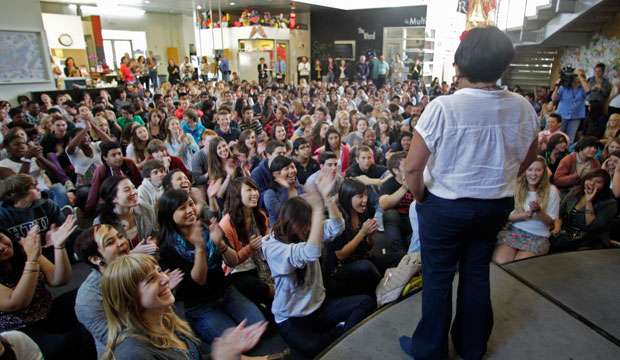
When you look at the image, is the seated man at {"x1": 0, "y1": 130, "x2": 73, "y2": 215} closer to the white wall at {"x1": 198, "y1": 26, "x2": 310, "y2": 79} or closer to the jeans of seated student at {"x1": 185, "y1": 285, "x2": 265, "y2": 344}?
the jeans of seated student at {"x1": 185, "y1": 285, "x2": 265, "y2": 344}

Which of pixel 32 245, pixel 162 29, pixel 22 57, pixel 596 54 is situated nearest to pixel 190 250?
pixel 32 245

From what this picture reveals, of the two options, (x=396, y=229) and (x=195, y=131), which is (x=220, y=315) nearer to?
(x=396, y=229)

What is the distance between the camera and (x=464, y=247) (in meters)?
1.48

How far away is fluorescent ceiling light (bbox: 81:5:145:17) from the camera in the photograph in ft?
52.9

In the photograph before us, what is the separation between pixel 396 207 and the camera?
3596 millimetres

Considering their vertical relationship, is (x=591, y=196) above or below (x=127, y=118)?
below

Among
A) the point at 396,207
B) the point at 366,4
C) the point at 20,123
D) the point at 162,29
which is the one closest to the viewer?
the point at 396,207

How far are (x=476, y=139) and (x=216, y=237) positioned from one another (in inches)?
60.6

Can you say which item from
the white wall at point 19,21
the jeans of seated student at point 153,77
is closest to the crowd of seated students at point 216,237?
the white wall at point 19,21

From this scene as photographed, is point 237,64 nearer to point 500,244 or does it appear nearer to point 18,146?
point 18,146

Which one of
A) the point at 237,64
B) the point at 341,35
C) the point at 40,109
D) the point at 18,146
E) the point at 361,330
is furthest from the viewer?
the point at 341,35

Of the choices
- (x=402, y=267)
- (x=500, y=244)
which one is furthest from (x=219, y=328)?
(x=500, y=244)

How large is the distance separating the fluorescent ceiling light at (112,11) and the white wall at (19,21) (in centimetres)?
924

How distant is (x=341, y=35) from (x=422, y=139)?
1786 cm
